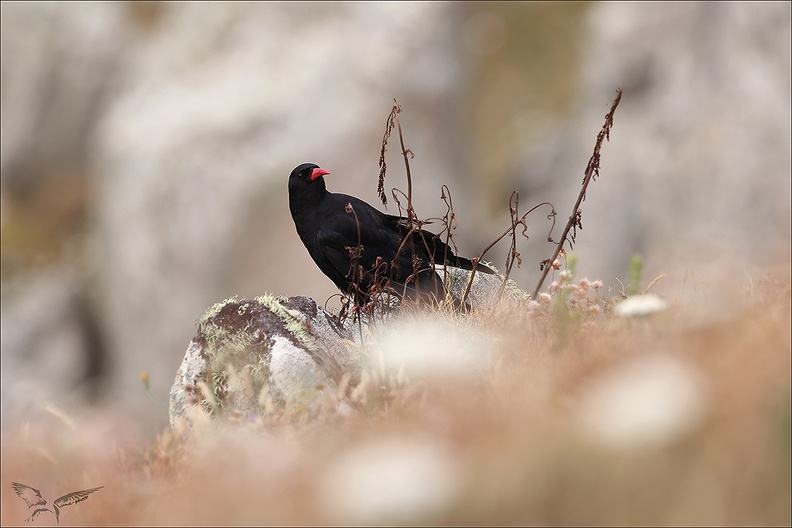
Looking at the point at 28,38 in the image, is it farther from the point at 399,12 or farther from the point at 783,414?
the point at 783,414

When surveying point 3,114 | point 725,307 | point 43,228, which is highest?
point 3,114

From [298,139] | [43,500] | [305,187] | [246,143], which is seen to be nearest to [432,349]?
[43,500]

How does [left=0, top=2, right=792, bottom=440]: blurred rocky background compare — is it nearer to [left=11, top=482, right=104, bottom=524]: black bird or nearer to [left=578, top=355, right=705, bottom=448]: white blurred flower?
[left=11, top=482, right=104, bottom=524]: black bird

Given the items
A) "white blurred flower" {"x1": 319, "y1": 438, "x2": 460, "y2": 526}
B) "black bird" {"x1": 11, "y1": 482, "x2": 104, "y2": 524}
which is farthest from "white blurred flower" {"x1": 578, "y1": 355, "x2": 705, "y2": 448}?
"black bird" {"x1": 11, "y1": 482, "x2": 104, "y2": 524}

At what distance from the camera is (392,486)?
2.43 m

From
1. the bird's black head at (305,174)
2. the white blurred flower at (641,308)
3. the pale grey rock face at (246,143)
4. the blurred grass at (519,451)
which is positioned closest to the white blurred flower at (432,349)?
the blurred grass at (519,451)

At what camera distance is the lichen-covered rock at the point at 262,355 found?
17.3 ft

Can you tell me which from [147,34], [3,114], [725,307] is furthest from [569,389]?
[3,114]

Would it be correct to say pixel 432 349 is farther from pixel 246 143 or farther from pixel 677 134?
pixel 246 143

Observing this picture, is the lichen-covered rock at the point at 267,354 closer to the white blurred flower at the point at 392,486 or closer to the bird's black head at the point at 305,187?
the bird's black head at the point at 305,187

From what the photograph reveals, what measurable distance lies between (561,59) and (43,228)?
1847cm

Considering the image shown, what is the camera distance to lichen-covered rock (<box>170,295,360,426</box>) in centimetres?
528

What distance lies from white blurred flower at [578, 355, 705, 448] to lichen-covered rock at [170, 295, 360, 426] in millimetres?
2421

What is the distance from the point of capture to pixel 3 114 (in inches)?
1286
